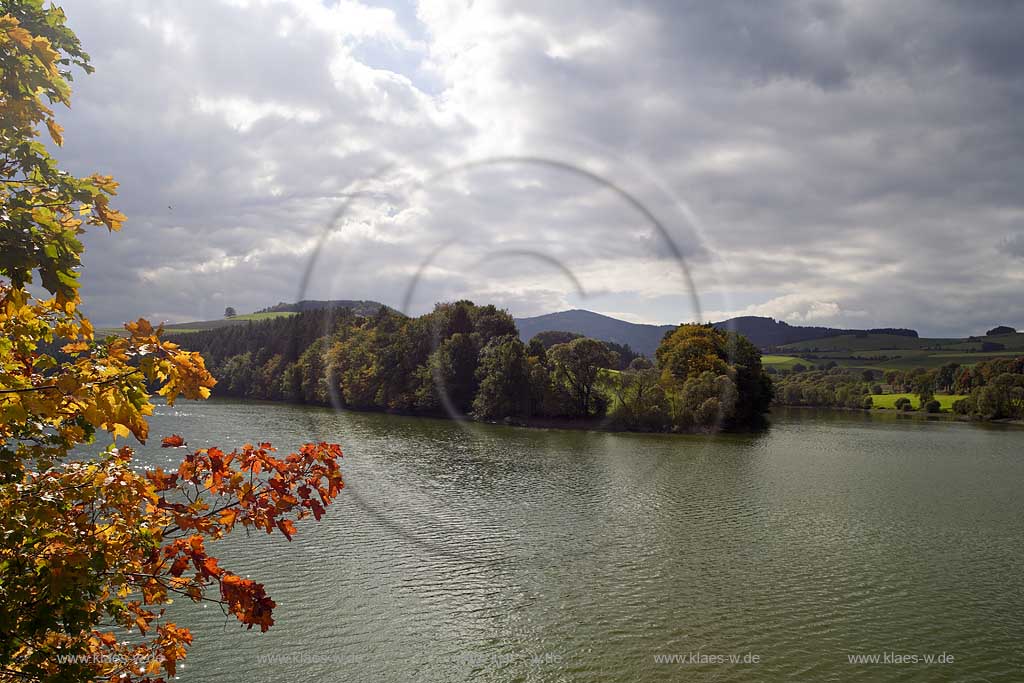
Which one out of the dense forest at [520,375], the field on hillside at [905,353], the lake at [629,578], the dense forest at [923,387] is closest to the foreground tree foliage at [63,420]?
the lake at [629,578]

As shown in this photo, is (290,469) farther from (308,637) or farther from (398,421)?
(398,421)

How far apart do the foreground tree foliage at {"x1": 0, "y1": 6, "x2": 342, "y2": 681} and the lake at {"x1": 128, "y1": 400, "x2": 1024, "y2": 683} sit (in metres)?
9.84

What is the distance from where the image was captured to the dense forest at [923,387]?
8844cm

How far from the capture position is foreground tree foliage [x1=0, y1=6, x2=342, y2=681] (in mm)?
4039

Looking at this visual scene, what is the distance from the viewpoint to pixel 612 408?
2591 inches

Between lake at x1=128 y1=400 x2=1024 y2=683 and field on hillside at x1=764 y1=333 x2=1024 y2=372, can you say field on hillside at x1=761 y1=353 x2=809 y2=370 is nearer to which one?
field on hillside at x1=764 y1=333 x2=1024 y2=372

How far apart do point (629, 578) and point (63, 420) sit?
1766cm

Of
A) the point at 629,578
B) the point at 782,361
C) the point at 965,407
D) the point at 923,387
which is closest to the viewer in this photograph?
the point at 629,578

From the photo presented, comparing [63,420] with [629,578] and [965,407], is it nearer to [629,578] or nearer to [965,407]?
[629,578]

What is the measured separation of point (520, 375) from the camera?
68438 mm

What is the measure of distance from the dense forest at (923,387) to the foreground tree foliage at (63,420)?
355 feet

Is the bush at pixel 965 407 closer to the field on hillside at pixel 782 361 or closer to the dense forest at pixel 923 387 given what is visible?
the dense forest at pixel 923 387

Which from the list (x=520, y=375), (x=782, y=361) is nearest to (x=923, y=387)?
(x=782, y=361)

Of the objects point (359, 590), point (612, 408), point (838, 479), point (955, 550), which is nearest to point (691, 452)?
point (838, 479)
